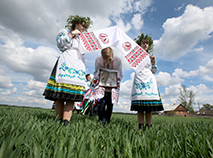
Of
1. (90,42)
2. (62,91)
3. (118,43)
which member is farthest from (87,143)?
(118,43)

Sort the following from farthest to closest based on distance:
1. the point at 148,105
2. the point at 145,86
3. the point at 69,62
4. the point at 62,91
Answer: the point at 145,86
the point at 148,105
the point at 69,62
the point at 62,91

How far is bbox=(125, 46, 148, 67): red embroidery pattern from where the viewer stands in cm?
264

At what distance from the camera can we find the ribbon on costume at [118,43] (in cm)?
250

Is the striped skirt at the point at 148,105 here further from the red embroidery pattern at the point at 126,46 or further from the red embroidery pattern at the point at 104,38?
the red embroidery pattern at the point at 104,38

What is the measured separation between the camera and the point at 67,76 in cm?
214

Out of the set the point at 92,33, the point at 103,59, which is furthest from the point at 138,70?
the point at 92,33

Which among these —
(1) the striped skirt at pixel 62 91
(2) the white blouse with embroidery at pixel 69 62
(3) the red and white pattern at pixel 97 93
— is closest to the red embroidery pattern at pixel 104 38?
(2) the white blouse with embroidery at pixel 69 62

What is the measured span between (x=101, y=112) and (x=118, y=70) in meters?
1.07

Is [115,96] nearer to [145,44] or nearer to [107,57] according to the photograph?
[107,57]

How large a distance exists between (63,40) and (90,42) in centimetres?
52

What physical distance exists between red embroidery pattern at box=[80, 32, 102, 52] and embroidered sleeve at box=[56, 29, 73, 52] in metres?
0.27

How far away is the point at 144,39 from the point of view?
3.00 metres

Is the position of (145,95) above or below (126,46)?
below

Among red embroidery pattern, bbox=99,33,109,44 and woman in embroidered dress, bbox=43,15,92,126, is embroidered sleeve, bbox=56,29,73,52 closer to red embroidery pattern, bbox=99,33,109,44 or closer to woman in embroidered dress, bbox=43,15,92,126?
woman in embroidered dress, bbox=43,15,92,126
